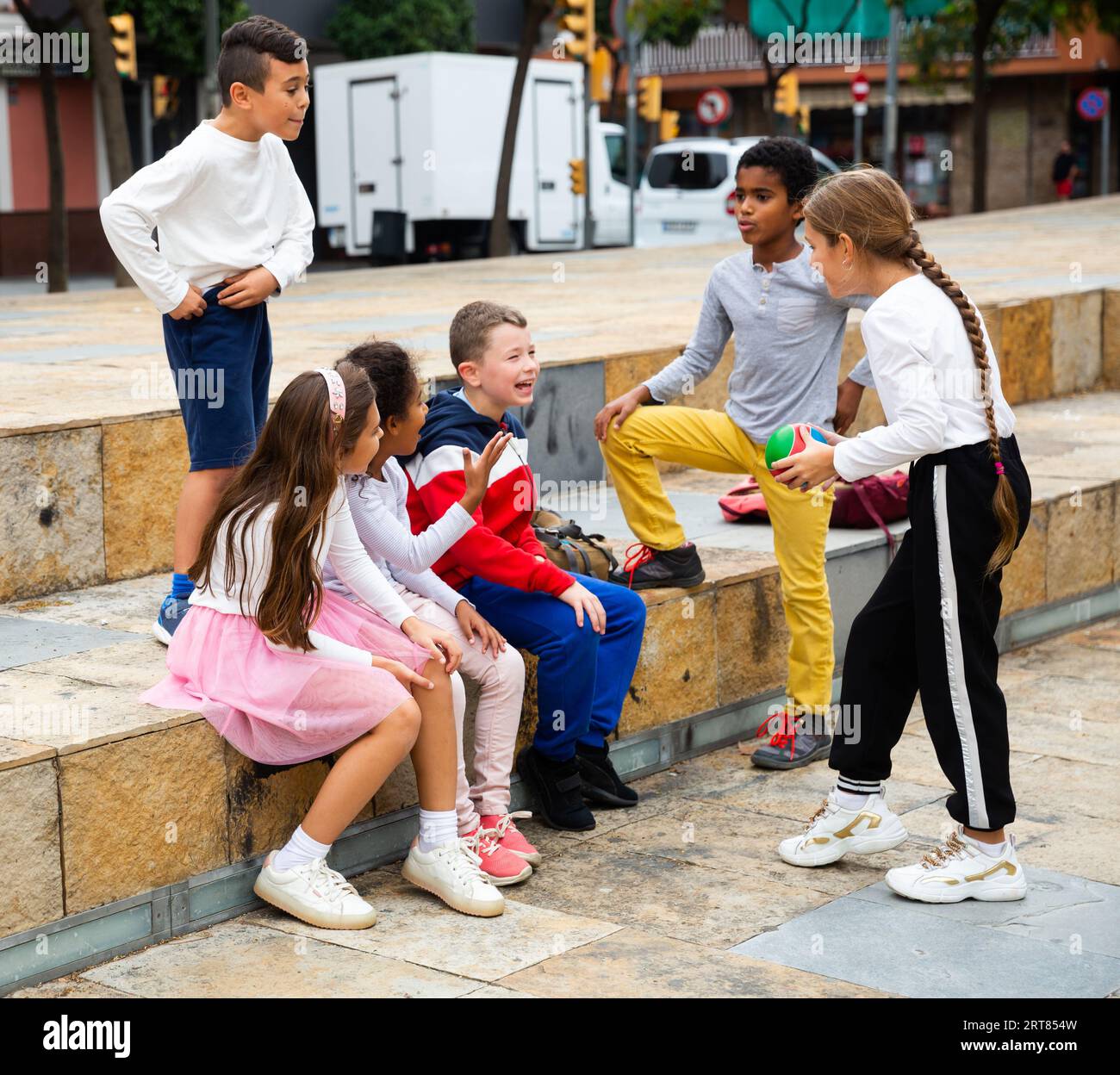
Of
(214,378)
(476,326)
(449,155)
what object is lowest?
(214,378)

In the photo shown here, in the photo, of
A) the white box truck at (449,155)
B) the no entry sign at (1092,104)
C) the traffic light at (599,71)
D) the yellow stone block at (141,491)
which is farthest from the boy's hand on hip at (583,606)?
the no entry sign at (1092,104)

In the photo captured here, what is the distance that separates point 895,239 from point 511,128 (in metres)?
16.8

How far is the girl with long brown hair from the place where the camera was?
3684 millimetres

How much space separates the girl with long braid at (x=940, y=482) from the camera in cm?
378

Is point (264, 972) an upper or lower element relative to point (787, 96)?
lower

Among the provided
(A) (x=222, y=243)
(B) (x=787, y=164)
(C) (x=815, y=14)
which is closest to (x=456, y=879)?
(A) (x=222, y=243)

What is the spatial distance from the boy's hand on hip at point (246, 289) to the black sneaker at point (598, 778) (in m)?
1.47

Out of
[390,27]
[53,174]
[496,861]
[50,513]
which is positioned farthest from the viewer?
[390,27]

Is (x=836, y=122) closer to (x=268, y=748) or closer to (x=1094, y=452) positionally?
(x=1094, y=452)

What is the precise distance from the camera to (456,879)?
3865 mm

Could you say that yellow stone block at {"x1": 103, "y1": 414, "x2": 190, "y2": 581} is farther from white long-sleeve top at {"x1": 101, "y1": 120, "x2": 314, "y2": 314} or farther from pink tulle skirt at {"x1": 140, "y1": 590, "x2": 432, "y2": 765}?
pink tulle skirt at {"x1": 140, "y1": 590, "x2": 432, "y2": 765}

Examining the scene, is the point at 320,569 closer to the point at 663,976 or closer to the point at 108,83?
the point at 663,976

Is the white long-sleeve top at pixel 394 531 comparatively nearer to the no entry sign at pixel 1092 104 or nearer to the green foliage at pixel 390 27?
the green foliage at pixel 390 27
